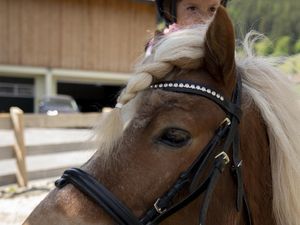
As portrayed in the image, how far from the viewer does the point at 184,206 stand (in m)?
1.67

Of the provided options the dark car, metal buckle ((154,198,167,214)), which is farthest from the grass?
the dark car

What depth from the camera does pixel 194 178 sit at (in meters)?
1.66

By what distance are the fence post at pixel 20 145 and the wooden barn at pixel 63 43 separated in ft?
50.7

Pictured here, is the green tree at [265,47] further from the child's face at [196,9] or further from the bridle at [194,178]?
the bridle at [194,178]

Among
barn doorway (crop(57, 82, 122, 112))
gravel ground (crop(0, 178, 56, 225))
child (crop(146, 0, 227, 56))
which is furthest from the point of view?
barn doorway (crop(57, 82, 122, 112))

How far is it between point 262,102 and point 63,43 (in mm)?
22410

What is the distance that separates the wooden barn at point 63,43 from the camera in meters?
22.5

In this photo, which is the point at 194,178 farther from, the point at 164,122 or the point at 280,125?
the point at 280,125

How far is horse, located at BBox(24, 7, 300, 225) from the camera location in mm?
1618

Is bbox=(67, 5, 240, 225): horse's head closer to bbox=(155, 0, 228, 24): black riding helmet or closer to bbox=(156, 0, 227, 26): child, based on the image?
bbox=(156, 0, 227, 26): child

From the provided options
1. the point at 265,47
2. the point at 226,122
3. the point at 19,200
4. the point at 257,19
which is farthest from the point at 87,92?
the point at 226,122

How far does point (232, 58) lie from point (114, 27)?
22614mm

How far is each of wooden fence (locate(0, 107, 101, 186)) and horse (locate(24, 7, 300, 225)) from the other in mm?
5080

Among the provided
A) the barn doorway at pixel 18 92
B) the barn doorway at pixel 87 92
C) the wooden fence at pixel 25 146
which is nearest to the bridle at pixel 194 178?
the wooden fence at pixel 25 146
